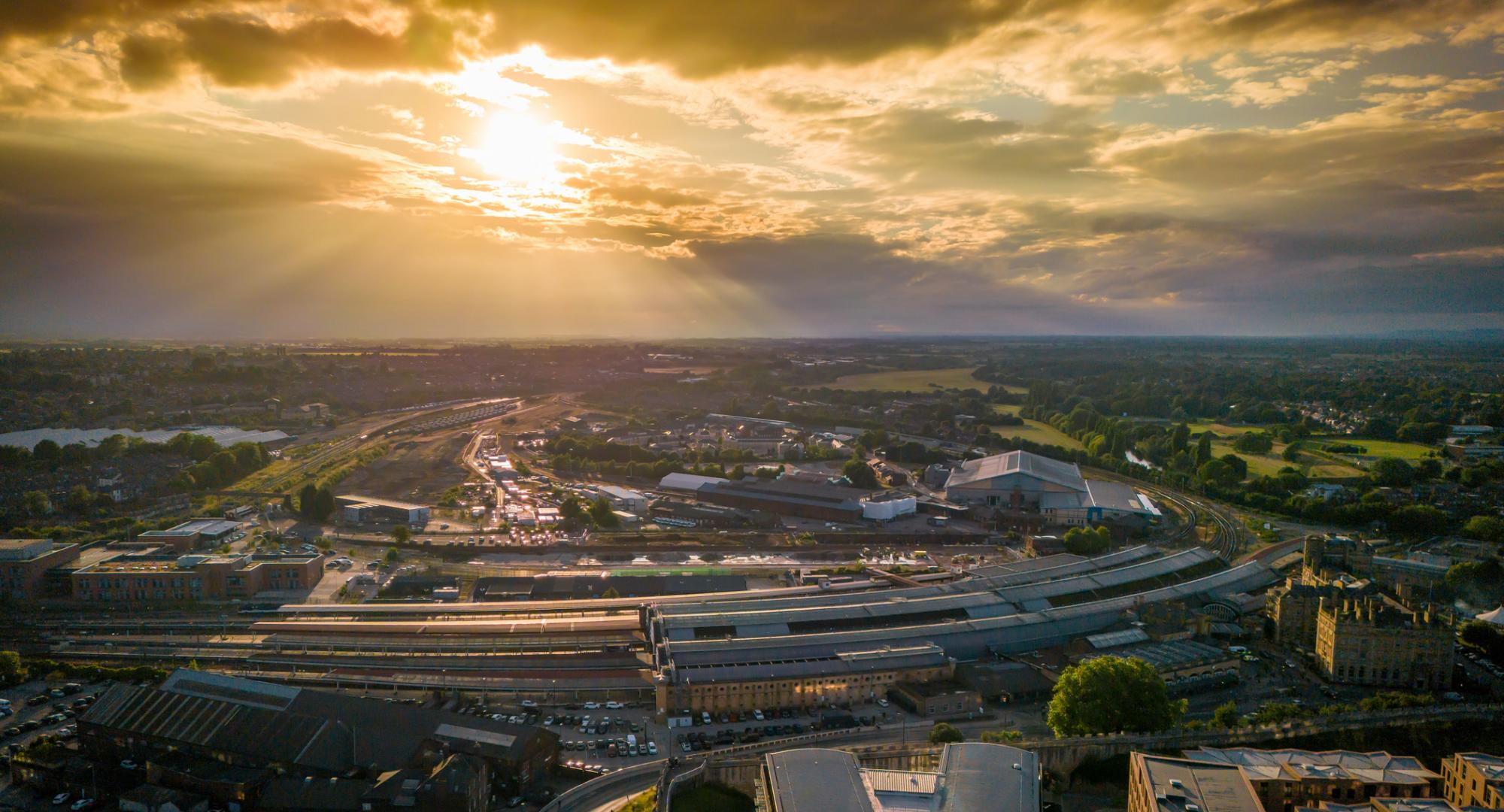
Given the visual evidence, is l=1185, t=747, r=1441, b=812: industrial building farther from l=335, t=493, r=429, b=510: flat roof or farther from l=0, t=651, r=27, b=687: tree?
l=335, t=493, r=429, b=510: flat roof

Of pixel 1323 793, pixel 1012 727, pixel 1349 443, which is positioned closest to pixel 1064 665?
pixel 1012 727

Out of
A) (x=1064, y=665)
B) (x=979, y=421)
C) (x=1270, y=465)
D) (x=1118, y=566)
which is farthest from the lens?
(x=979, y=421)

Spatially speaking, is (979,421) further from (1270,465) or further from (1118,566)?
(1118,566)

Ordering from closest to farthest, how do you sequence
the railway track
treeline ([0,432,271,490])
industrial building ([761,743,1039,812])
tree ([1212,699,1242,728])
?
industrial building ([761,743,1039,812])
tree ([1212,699,1242,728])
the railway track
treeline ([0,432,271,490])

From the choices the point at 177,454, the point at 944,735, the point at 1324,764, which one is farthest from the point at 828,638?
the point at 177,454

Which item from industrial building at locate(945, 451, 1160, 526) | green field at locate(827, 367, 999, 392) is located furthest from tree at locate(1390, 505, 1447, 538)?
green field at locate(827, 367, 999, 392)

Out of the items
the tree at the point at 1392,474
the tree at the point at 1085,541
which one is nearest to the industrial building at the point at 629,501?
the tree at the point at 1085,541

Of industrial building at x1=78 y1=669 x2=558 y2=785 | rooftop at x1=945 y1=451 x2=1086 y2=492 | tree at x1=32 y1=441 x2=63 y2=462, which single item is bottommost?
industrial building at x1=78 y1=669 x2=558 y2=785
